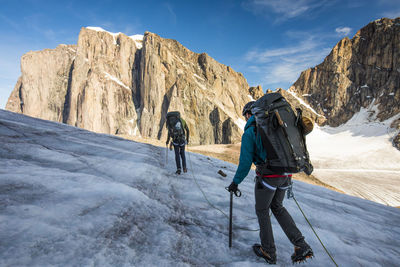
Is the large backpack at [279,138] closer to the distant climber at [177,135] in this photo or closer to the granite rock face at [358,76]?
the distant climber at [177,135]

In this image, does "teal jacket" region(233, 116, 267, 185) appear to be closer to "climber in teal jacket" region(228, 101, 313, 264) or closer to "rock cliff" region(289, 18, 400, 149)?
"climber in teal jacket" region(228, 101, 313, 264)

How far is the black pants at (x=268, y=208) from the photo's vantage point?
8.89 feet

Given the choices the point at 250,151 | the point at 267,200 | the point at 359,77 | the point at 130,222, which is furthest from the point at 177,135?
the point at 359,77

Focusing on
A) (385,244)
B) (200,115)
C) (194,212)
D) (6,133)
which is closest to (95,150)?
(6,133)

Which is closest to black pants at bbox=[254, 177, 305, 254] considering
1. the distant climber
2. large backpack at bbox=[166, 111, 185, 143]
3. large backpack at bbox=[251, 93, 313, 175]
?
large backpack at bbox=[251, 93, 313, 175]

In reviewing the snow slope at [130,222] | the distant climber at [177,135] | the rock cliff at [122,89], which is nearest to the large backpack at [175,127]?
the distant climber at [177,135]

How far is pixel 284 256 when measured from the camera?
2.98 m

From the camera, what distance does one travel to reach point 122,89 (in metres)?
67.8

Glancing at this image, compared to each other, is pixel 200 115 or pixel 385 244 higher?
pixel 200 115

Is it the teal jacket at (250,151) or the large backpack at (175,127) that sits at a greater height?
the large backpack at (175,127)

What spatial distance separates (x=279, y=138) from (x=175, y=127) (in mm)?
4779

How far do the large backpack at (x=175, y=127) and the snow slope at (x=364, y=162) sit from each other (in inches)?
874

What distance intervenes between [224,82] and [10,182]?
8417 cm

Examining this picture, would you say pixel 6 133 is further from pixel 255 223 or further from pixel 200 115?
pixel 200 115
